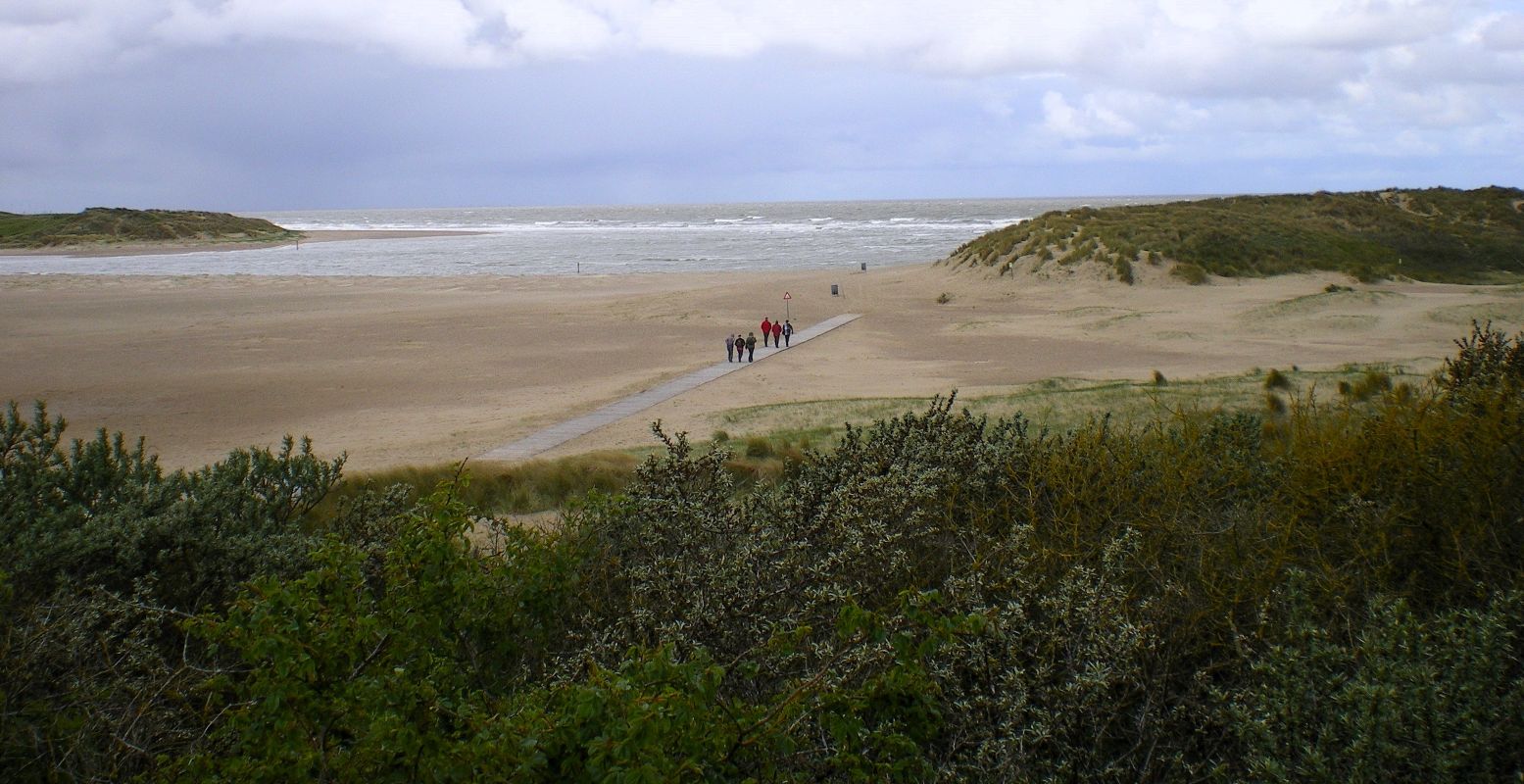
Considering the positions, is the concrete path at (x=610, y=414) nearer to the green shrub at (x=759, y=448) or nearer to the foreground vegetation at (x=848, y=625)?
the green shrub at (x=759, y=448)

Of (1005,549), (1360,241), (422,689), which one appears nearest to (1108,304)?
(1360,241)

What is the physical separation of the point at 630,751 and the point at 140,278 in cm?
6306

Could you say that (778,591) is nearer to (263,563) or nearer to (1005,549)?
(1005,549)

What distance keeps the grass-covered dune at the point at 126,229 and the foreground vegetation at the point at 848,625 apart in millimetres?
104395

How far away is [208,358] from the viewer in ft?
97.3

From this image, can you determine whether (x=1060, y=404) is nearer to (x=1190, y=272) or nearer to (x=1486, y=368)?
(x=1486, y=368)

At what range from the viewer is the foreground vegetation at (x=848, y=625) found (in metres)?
3.72

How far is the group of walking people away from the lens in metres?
28.3

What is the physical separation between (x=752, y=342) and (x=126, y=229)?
94274 millimetres

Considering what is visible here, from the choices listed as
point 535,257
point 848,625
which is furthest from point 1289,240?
point 848,625

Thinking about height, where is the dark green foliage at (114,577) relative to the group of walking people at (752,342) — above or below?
above

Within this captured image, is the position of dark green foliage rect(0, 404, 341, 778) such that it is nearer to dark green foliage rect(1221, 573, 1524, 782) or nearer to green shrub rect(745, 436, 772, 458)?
dark green foliage rect(1221, 573, 1524, 782)

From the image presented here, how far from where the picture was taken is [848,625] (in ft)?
11.8

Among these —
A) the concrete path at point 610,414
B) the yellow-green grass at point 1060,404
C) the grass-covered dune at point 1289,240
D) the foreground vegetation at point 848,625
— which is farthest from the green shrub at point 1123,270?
the foreground vegetation at point 848,625
